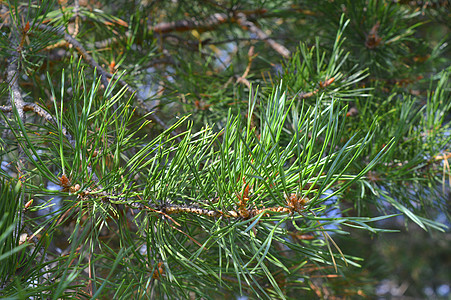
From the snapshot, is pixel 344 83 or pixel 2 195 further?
pixel 344 83

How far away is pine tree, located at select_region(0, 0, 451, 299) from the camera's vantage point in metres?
0.36

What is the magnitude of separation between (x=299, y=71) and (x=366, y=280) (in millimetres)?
623

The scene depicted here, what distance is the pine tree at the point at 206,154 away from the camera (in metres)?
0.36

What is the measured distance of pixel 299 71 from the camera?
0.65 meters

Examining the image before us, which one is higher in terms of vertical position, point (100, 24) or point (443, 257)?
point (100, 24)

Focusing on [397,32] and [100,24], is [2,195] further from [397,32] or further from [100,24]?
[397,32]

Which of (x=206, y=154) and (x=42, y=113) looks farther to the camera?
(x=206, y=154)

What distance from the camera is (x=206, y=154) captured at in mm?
599

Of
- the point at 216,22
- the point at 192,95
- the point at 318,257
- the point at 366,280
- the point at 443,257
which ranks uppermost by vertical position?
the point at 216,22

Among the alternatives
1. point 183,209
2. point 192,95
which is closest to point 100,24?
point 192,95

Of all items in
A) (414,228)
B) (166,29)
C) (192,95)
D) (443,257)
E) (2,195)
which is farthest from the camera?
(443,257)

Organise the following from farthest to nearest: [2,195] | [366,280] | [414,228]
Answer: [414,228] → [366,280] → [2,195]

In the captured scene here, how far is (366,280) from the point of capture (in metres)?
1.00

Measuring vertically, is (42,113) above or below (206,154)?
above
